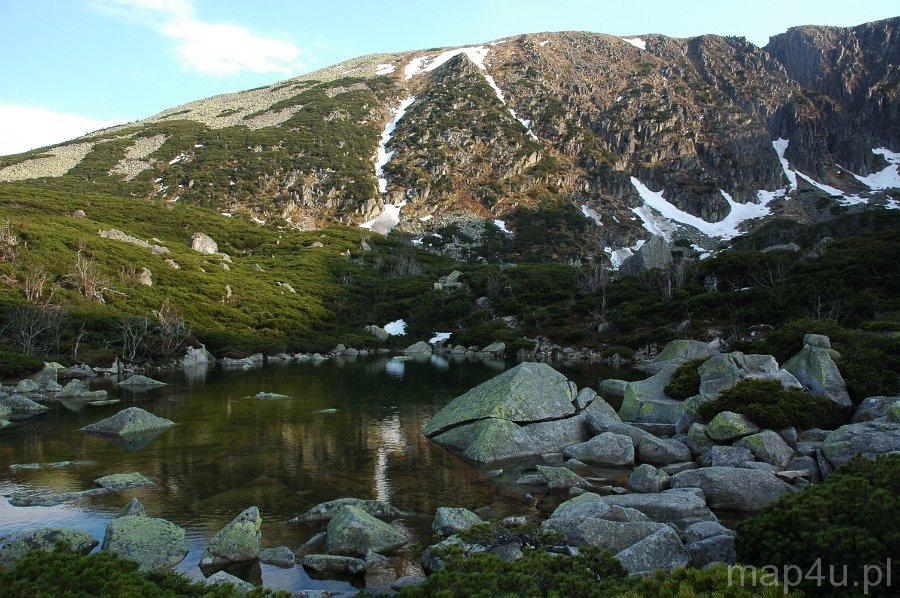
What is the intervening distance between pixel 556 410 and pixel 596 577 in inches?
549

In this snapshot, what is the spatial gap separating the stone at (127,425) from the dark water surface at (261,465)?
648 mm

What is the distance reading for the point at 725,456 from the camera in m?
15.8

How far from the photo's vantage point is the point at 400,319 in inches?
3241

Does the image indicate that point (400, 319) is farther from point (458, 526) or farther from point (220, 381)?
point (458, 526)

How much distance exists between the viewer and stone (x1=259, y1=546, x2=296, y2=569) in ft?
33.3

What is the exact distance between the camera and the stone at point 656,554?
8.53m

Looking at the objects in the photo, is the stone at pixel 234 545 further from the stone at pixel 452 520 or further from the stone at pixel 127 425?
the stone at pixel 127 425

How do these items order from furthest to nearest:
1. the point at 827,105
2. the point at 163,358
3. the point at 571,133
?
the point at 827,105, the point at 571,133, the point at 163,358

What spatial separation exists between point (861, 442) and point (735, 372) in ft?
25.4

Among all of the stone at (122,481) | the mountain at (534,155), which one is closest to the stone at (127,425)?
the stone at (122,481)

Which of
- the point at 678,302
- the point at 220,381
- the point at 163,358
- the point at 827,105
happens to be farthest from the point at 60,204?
the point at 827,105

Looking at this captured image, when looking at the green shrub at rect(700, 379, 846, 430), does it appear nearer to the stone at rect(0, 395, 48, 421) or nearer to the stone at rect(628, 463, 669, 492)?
the stone at rect(628, 463, 669, 492)

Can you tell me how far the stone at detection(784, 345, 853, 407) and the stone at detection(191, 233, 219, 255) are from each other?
87.3 meters

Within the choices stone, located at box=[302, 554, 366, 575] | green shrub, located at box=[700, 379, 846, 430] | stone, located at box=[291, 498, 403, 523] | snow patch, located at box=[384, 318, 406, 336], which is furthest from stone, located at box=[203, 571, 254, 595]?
snow patch, located at box=[384, 318, 406, 336]
